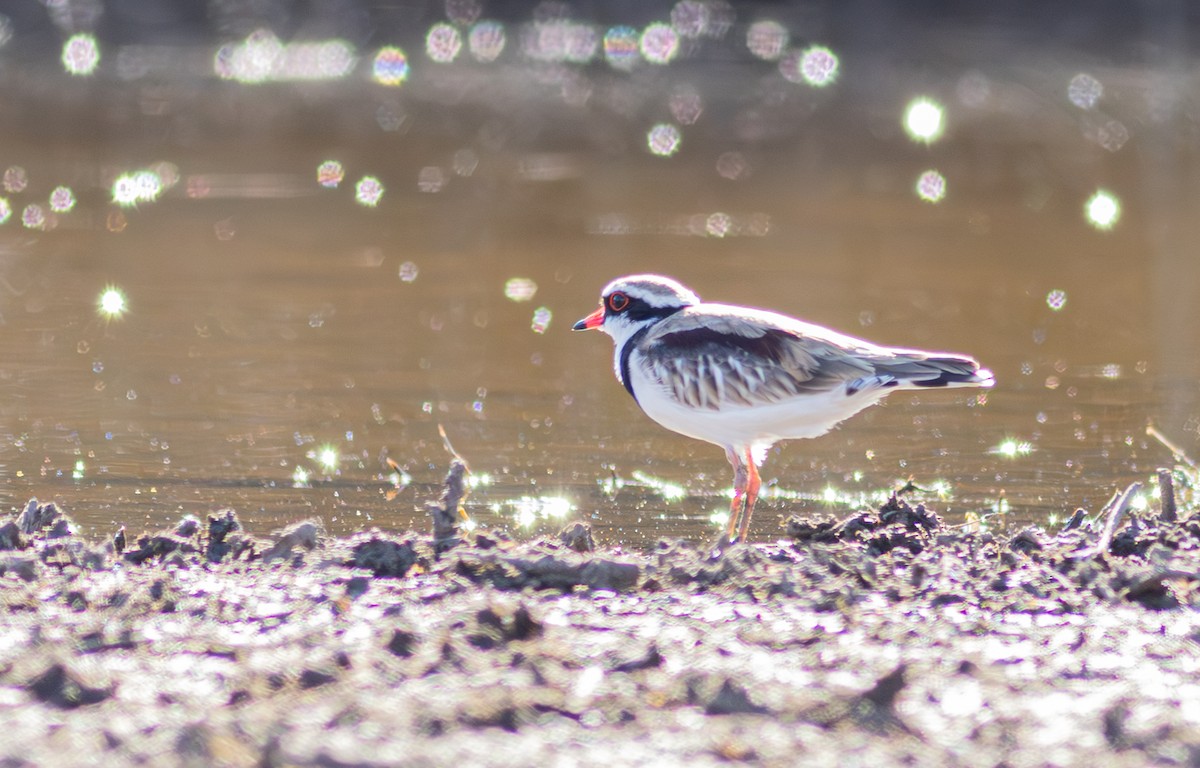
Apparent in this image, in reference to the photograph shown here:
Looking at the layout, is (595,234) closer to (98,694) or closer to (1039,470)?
(1039,470)

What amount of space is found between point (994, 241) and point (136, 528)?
12.2m

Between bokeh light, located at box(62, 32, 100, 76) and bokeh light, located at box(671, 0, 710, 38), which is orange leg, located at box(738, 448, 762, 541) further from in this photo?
bokeh light, located at box(671, 0, 710, 38)

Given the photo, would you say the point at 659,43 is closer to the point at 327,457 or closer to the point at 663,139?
the point at 663,139

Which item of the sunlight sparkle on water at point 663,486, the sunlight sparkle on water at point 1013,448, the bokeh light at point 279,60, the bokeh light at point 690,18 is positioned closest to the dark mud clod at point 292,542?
Answer: the sunlight sparkle on water at point 663,486

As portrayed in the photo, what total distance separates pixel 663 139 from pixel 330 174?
535cm

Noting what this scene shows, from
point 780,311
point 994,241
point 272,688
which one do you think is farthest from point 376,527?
point 994,241

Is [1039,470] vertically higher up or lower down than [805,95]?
lower down

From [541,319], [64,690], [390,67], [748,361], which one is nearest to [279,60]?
[390,67]

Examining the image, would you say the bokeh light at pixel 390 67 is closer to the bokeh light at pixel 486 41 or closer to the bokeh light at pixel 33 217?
the bokeh light at pixel 486 41

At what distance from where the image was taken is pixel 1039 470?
348 inches

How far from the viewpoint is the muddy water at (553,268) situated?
8.76 metres

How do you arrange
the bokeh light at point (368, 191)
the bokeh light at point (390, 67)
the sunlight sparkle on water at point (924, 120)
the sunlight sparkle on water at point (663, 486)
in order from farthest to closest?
1. the bokeh light at point (390, 67)
2. the sunlight sparkle on water at point (924, 120)
3. the bokeh light at point (368, 191)
4. the sunlight sparkle on water at point (663, 486)

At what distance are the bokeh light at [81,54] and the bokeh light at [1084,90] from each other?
1537cm

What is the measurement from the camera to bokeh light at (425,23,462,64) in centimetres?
2750
